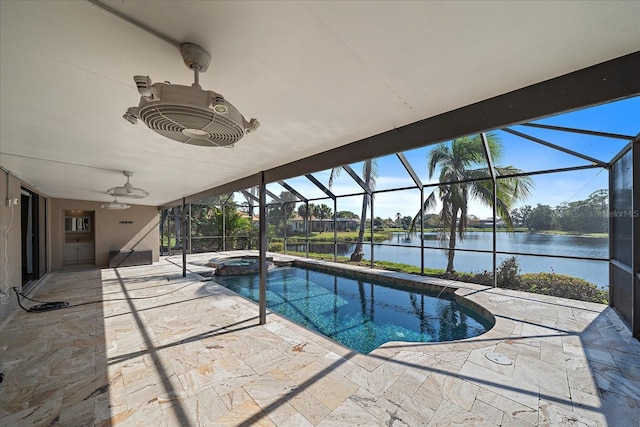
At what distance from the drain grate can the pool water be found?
1.17m

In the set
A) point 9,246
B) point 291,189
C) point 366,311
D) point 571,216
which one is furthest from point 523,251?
point 9,246

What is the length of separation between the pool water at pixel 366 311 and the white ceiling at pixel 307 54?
11.0 feet

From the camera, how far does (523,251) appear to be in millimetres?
5555

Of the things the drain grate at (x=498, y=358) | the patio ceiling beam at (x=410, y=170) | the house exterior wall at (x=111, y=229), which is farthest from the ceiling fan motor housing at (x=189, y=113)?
the house exterior wall at (x=111, y=229)

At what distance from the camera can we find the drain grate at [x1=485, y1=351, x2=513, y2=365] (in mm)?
2557

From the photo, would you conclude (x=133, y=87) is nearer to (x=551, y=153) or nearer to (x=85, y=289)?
(x=85, y=289)

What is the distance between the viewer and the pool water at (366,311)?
13.3 ft

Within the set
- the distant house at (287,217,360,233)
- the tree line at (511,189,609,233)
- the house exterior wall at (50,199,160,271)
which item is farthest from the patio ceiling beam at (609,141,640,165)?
the house exterior wall at (50,199,160,271)

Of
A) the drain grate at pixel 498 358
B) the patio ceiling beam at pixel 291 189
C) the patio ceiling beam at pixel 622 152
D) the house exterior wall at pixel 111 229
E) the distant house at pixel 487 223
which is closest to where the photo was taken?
the drain grate at pixel 498 358

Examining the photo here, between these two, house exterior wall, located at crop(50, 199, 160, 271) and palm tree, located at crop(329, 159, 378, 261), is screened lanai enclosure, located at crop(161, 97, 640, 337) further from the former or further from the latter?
house exterior wall, located at crop(50, 199, 160, 271)

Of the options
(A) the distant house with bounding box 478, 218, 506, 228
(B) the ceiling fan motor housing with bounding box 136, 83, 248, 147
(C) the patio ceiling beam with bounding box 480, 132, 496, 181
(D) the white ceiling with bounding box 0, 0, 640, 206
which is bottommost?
(A) the distant house with bounding box 478, 218, 506, 228

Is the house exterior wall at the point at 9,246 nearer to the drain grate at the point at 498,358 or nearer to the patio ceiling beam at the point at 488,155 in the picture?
the drain grate at the point at 498,358

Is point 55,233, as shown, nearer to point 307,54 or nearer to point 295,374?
point 295,374

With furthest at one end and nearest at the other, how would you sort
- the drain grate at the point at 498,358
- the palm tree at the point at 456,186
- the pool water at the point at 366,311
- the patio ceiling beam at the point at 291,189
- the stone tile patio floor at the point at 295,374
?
1. the patio ceiling beam at the point at 291,189
2. the palm tree at the point at 456,186
3. the pool water at the point at 366,311
4. the drain grate at the point at 498,358
5. the stone tile patio floor at the point at 295,374
